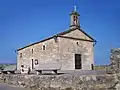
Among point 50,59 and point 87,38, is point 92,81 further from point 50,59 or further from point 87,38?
point 87,38

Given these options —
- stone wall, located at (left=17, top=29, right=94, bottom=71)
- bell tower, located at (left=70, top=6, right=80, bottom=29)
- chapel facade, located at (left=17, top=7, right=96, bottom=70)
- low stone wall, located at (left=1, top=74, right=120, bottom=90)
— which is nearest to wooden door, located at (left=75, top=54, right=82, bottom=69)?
chapel facade, located at (left=17, top=7, right=96, bottom=70)

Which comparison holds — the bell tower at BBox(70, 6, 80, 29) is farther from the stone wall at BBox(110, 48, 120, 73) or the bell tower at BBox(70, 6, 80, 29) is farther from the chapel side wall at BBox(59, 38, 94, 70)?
the stone wall at BBox(110, 48, 120, 73)

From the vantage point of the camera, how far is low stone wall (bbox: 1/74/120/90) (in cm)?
1202

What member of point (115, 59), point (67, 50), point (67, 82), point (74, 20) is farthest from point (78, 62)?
point (115, 59)

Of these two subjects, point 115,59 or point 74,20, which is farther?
point 74,20

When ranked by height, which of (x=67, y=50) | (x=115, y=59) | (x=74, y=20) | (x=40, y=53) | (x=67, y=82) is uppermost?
(x=74, y=20)

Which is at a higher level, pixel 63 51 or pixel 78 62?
pixel 63 51

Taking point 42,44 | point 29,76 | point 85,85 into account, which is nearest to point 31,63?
point 42,44

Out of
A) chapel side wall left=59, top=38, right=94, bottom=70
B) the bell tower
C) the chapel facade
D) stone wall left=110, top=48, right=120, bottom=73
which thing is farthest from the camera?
the bell tower

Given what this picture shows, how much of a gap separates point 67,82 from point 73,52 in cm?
1489

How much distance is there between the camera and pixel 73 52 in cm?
3061

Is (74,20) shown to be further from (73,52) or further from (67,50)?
(67,50)

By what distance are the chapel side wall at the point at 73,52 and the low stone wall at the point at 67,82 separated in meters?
7.90

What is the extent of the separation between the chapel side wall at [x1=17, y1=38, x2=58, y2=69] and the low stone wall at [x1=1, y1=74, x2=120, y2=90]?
648 centimetres
